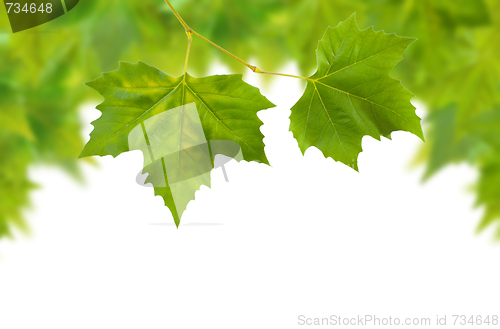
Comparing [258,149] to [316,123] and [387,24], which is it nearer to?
[316,123]

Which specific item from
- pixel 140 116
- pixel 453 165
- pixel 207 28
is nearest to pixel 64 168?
pixel 207 28

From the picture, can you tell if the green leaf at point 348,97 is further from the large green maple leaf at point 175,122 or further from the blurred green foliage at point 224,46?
the blurred green foliage at point 224,46

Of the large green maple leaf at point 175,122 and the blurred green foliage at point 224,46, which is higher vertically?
the blurred green foliage at point 224,46

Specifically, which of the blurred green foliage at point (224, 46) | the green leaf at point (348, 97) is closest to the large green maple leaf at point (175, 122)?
the green leaf at point (348, 97)

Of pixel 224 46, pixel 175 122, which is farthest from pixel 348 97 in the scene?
pixel 224 46

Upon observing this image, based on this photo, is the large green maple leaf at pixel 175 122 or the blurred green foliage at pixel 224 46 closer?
the large green maple leaf at pixel 175 122

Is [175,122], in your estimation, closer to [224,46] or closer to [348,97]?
[348,97]
